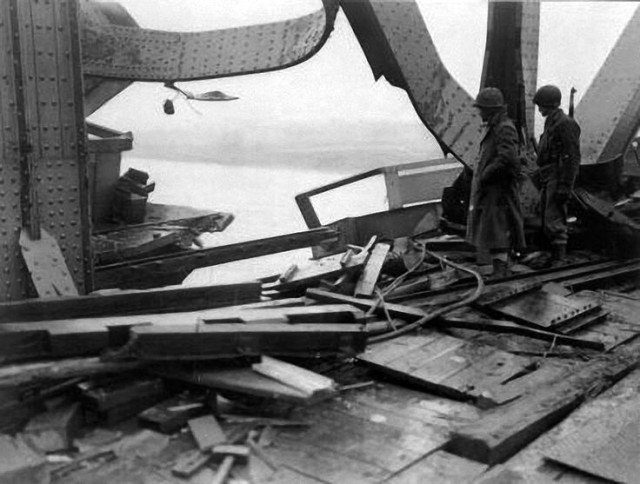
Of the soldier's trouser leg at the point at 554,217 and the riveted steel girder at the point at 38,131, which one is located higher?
the riveted steel girder at the point at 38,131

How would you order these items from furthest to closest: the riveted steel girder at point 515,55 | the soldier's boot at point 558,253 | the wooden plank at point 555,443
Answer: the riveted steel girder at point 515,55 < the soldier's boot at point 558,253 < the wooden plank at point 555,443

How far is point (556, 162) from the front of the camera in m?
8.24

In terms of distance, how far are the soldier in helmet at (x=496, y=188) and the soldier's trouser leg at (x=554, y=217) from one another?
0.89m

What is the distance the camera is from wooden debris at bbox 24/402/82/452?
3.38 meters

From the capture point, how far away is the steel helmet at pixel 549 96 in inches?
319

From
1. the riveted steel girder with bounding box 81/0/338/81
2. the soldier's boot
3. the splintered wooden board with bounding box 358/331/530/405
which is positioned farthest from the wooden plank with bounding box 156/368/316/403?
the soldier's boot

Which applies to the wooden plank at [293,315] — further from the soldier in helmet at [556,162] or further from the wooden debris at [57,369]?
the soldier in helmet at [556,162]

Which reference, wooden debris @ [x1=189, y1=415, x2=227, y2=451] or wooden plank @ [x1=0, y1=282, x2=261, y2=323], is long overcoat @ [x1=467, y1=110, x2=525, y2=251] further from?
wooden debris @ [x1=189, y1=415, x2=227, y2=451]

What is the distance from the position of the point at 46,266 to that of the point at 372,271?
9.55 ft

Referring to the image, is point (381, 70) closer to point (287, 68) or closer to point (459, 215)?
point (287, 68)

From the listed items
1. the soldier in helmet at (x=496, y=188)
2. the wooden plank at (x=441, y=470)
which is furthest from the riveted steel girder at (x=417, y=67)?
the wooden plank at (x=441, y=470)

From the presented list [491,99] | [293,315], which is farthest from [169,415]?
[491,99]

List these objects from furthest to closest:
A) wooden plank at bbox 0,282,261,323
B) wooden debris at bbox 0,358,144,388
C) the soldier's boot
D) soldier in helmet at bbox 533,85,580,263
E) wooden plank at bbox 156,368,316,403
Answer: the soldier's boot, soldier in helmet at bbox 533,85,580,263, wooden plank at bbox 0,282,261,323, wooden plank at bbox 156,368,316,403, wooden debris at bbox 0,358,144,388

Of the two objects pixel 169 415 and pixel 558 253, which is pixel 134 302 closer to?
pixel 169 415
